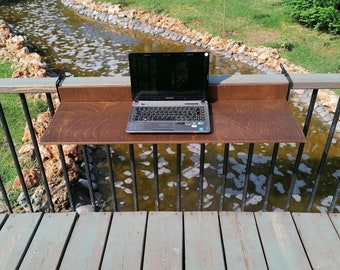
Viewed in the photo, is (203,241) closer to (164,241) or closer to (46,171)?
(164,241)

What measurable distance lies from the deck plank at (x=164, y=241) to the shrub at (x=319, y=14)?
6.88 metres

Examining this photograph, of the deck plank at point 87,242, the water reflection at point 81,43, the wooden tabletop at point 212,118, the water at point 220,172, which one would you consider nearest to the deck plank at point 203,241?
the deck plank at point 87,242

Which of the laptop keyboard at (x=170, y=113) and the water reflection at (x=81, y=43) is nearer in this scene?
the laptop keyboard at (x=170, y=113)

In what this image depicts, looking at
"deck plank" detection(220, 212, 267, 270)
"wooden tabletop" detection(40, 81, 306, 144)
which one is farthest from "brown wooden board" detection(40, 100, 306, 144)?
"deck plank" detection(220, 212, 267, 270)

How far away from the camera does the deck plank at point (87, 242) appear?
70.5 inches

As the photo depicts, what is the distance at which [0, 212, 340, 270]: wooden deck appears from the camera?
1.79 m

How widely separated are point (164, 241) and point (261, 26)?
7.56m

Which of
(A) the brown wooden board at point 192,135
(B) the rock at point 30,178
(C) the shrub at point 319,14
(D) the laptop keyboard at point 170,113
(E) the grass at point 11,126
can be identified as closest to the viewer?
(A) the brown wooden board at point 192,135

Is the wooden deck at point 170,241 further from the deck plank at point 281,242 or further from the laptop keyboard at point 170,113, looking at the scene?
the laptop keyboard at point 170,113

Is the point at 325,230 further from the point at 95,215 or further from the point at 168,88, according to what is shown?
the point at 95,215

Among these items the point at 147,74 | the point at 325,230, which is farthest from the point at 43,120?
the point at 325,230

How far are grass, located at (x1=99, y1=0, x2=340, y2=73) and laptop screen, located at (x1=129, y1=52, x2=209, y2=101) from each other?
5172mm

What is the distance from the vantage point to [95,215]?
2.10 m

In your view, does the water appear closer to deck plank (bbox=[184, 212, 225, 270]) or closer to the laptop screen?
deck plank (bbox=[184, 212, 225, 270])
